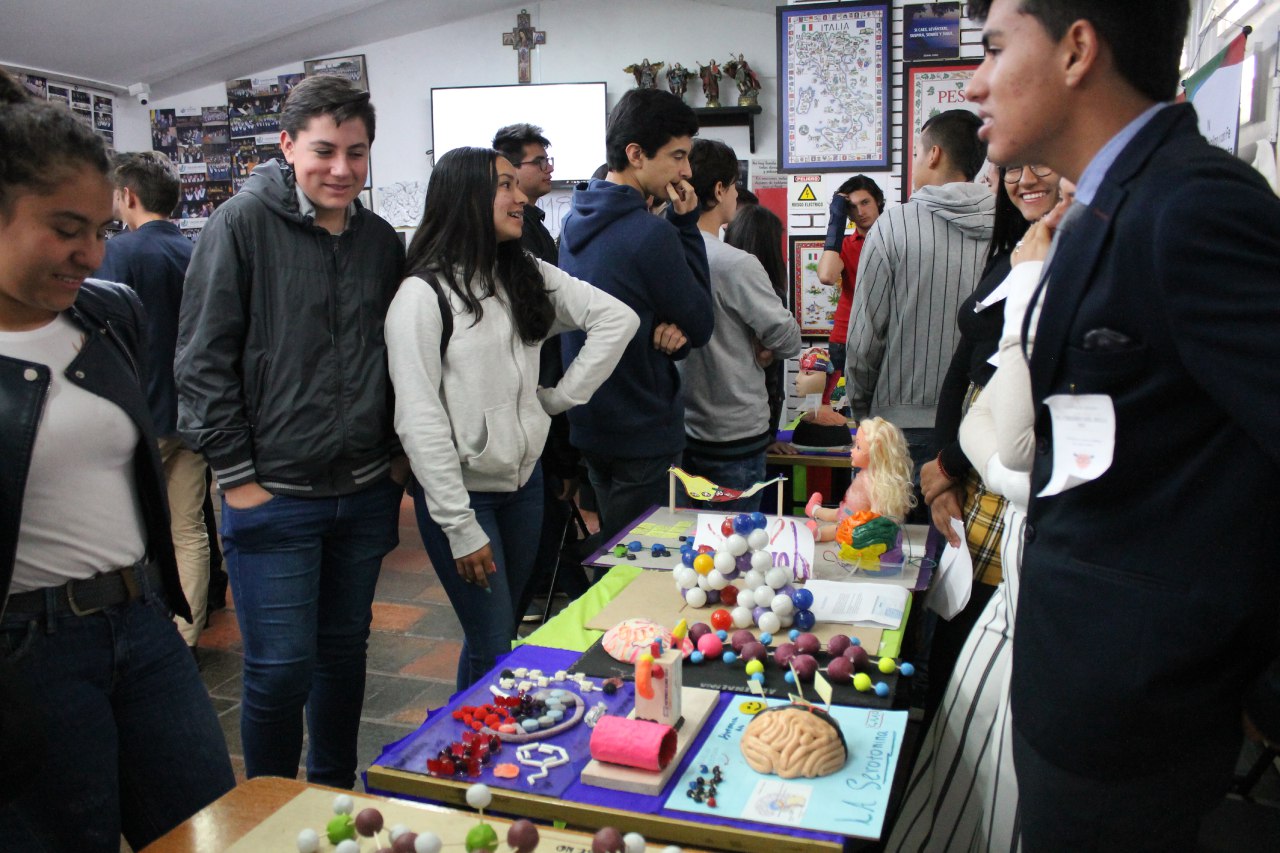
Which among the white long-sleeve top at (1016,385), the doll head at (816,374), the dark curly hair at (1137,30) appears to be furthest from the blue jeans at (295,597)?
the doll head at (816,374)

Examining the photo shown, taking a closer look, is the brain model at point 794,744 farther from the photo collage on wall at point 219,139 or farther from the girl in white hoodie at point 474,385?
the photo collage on wall at point 219,139

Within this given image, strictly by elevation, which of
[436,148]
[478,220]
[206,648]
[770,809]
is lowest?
[206,648]

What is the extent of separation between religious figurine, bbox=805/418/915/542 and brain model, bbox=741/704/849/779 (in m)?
0.93

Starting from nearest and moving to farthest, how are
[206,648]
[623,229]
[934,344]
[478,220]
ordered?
[478,220] < [623,229] < [934,344] < [206,648]

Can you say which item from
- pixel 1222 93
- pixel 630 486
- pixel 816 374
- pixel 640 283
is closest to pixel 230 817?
pixel 630 486

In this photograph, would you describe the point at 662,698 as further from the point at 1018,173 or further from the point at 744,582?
the point at 1018,173

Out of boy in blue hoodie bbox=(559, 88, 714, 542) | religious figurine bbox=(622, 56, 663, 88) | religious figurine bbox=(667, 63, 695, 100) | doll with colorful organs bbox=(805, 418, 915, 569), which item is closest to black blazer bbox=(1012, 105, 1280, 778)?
doll with colorful organs bbox=(805, 418, 915, 569)

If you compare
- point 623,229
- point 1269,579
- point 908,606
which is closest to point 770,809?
point 1269,579

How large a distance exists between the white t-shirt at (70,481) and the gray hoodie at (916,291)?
2143 mm

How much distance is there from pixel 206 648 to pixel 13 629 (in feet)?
8.32

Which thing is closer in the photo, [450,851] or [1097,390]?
[1097,390]

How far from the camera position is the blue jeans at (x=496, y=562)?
224 cm

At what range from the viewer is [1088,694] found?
1.05 meters

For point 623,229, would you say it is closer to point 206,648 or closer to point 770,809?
point 770,809
